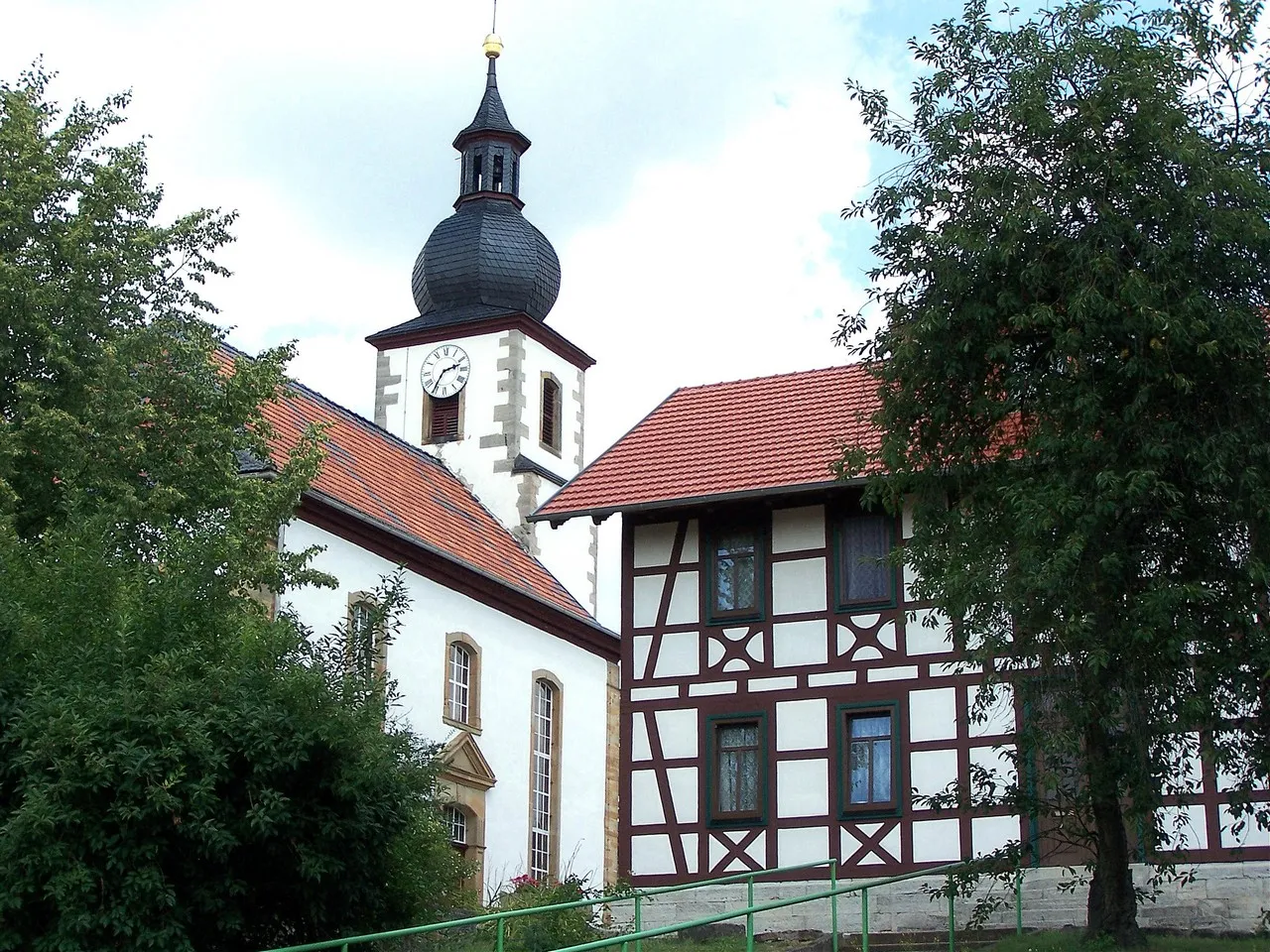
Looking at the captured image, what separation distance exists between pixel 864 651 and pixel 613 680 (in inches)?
632

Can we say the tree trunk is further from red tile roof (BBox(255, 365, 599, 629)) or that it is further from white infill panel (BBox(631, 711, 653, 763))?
red tile roof (BBox(255, 365, 599, 629))

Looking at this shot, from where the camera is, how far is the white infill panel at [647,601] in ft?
82.7

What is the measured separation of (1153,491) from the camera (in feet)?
54.5

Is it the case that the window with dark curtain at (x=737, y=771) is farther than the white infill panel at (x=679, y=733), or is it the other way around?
the white infill panel at (x=679, y=733)

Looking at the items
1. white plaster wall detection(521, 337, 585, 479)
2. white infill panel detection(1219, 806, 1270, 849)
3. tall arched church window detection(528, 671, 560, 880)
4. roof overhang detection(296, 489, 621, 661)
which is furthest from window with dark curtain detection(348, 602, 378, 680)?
white plaster wall detection(521, 337, 585, 479)

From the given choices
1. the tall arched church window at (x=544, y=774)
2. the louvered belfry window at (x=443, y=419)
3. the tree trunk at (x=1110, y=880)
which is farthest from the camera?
the louvered belfry window at (x=443, y=419)

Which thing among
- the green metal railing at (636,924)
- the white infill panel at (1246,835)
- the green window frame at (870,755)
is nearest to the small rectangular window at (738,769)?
the green window frame at (870,755)

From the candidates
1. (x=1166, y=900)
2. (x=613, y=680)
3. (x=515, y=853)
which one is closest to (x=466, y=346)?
(x=613, y=680)

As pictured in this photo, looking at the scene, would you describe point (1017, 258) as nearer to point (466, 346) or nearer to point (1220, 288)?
point (1220, 288)

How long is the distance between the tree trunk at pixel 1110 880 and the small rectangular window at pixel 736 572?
7.45 meters

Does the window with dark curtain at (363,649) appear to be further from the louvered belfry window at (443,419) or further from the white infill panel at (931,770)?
the louvered belfry window at (443,419)

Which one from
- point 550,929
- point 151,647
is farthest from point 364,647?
point 550,929

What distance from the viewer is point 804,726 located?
24.2m

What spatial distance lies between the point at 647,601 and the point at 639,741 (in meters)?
1.76
